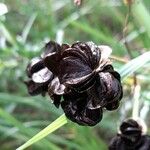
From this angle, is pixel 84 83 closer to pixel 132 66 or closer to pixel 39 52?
pixel 132 66

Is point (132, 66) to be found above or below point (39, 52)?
above

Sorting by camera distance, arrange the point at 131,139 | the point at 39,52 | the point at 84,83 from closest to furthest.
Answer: the point at 84,83 → the point at 131,139 → the point at 39,52

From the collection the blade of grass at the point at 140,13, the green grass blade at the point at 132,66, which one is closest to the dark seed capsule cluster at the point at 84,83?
the green grass blade at the point at 132,66

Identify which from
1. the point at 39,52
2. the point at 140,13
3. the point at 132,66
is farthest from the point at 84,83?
the point at 39,52

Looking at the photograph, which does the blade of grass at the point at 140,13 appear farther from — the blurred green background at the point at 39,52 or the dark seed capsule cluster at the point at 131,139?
the dark seed capsule cluster at the point at 131,139

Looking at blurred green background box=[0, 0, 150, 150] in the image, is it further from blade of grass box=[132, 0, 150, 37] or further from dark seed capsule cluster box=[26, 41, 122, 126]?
dark seed capsule cluster box=[26, 41, 122, 126]

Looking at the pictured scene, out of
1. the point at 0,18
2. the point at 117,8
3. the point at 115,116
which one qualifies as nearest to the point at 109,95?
the point at 0,18
